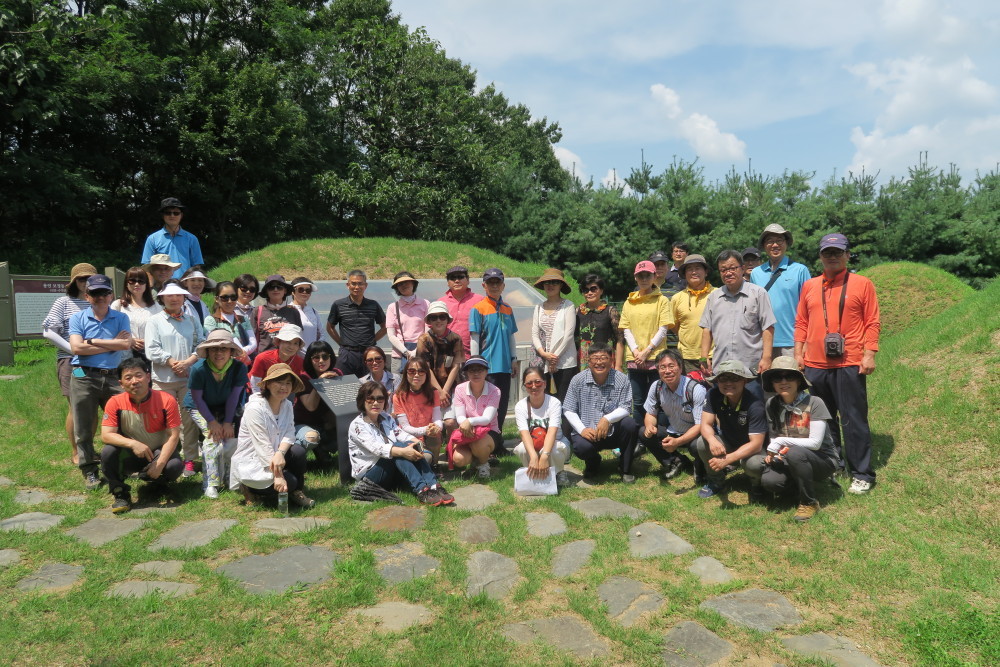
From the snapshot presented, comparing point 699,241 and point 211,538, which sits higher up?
point 699,241

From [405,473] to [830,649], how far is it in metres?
3.06

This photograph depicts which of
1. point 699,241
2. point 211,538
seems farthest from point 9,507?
point 699,241

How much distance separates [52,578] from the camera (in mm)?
3627

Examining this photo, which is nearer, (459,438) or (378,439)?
(378,439)

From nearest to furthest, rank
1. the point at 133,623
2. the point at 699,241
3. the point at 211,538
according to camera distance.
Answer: the point at 133,623 < the point at 211,538 < the point at 699,241

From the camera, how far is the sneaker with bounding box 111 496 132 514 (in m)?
4.67

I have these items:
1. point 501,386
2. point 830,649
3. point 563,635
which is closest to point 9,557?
point 563,635

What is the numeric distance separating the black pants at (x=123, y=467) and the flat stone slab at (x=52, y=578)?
0.99m

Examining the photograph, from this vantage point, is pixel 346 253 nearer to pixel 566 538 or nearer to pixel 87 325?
pixel 87 325

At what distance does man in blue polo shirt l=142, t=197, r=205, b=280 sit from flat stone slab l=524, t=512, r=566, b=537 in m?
4.74

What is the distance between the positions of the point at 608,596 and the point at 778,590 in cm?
98

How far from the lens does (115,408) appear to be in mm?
4781

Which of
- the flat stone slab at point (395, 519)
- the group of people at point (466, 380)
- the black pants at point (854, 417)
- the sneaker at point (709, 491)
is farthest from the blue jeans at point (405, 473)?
the black pants at point (854, 417)

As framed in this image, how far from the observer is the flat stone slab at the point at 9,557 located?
381 cm
